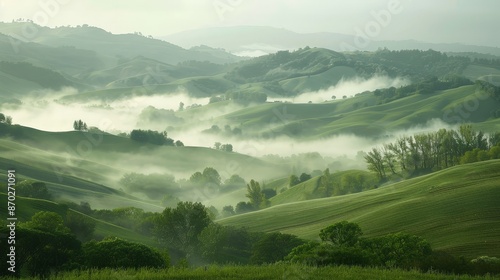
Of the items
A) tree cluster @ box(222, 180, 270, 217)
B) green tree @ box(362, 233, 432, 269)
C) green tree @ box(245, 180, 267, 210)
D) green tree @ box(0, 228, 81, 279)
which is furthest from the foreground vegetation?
green tree @ box(245, 180, 267, 210)

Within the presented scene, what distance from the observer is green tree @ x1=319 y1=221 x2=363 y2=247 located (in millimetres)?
66456

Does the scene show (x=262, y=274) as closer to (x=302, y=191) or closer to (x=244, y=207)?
(x=244, y=207)

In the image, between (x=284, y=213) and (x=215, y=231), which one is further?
(x=284, y=213)

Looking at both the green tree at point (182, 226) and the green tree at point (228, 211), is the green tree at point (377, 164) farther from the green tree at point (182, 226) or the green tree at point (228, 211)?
the green tree at point (182, 226)

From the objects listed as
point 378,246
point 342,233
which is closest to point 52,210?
point 342,233

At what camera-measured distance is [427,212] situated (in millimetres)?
83938

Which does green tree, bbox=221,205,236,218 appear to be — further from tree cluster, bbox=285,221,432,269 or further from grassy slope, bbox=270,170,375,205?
tree cluster, bbox=285,221,432,269

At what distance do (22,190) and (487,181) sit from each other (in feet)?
A: 300

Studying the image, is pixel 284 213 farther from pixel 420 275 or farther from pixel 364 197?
pixel 420 275

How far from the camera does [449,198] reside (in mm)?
87062

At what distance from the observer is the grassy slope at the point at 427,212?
7125 centimetres

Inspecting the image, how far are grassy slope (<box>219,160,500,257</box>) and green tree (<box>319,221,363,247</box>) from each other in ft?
37.2

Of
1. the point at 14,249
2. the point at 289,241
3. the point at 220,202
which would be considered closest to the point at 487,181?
the point at 289,241

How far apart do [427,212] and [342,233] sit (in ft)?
73.4
